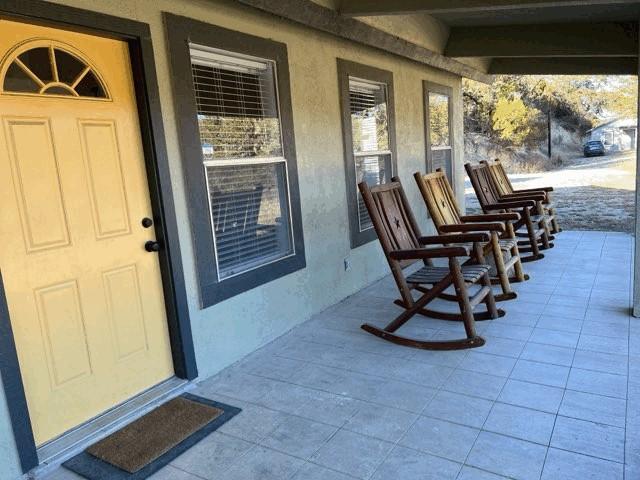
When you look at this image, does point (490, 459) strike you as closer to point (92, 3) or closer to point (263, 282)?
point (263, 282)

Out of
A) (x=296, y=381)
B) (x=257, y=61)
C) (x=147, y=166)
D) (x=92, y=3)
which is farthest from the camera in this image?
(x=257, y=61)

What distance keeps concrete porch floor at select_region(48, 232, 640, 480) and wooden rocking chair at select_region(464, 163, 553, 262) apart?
1381 mm

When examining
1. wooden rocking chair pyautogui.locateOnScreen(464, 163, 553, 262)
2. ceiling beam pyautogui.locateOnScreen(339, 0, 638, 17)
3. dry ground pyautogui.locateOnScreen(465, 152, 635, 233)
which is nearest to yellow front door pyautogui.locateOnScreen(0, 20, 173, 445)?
ceiling beam pyautogui.locateOnScreen(339, 0, 638, 17)

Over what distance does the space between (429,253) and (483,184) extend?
9.15 feet

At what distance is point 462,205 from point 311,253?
154 inches

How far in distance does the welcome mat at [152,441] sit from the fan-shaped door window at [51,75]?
1.60 meters

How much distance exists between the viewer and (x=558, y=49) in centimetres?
495

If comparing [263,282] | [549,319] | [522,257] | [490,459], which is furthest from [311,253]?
[522,257]

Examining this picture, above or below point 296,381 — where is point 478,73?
above

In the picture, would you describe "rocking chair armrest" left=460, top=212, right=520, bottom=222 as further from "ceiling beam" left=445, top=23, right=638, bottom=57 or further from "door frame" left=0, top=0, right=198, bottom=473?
"door frame" left=0, top=0, right=198, bottom=473

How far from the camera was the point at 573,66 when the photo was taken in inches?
241

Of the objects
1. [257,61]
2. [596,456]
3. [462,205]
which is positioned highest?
[257,61]

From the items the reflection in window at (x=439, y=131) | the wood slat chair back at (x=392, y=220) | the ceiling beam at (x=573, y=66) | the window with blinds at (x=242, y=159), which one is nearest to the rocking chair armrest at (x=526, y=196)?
the reflection in window at (x=439, y=131)

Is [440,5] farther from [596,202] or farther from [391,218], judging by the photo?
[596,202]
